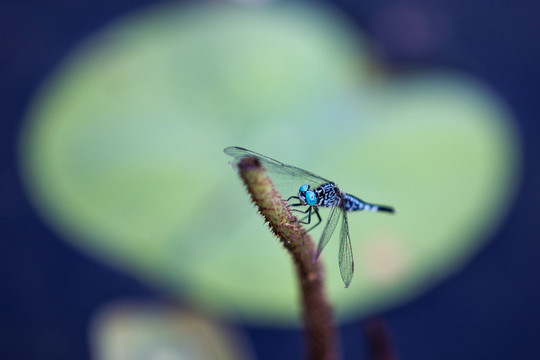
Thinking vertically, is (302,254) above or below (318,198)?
below

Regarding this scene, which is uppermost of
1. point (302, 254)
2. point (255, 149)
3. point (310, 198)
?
point (255, 149)

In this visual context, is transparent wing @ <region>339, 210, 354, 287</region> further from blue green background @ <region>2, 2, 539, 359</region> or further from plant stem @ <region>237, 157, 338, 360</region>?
blue green background @ <region>2, 2, 539, 359</region>

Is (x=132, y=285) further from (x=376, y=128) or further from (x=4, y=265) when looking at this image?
(x=376, y=128)

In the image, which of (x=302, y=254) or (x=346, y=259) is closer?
(x=302, y=254)

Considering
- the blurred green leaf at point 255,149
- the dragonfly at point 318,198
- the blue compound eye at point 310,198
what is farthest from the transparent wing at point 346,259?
the blurred green leaf at point 255,149

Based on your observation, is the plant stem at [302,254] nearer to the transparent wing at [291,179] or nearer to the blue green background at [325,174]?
the transparent wing at [291,179]

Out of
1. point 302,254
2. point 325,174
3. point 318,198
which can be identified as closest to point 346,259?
point 318,198

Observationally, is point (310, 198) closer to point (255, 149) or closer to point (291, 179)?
point (291, 179)
